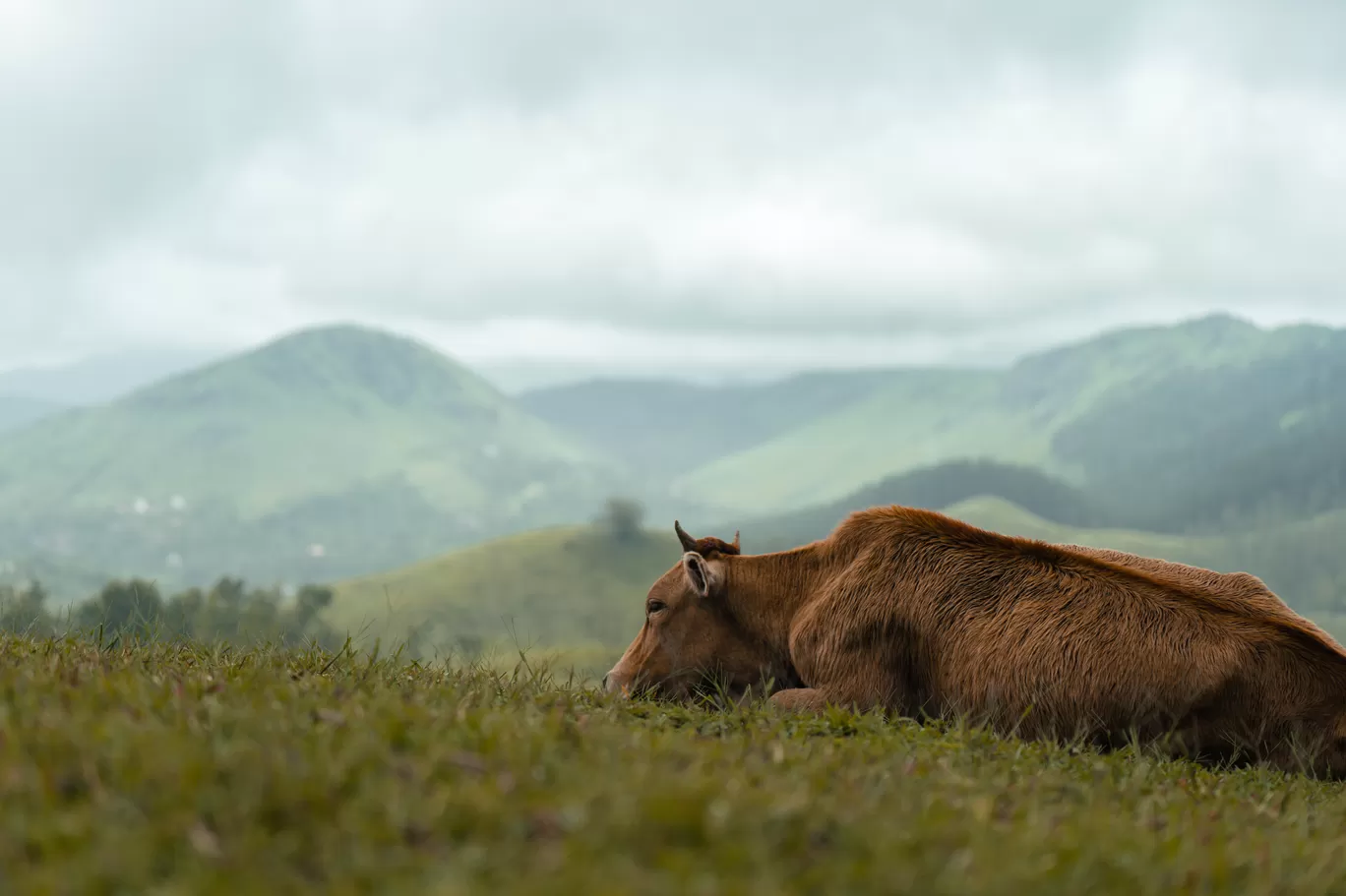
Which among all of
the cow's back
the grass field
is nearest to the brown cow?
Answer: the cow's back

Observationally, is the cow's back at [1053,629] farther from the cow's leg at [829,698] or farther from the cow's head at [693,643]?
the cow's head at [693,643]

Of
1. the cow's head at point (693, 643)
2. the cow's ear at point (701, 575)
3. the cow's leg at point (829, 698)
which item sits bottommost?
the cow's leg at point (829, 698)

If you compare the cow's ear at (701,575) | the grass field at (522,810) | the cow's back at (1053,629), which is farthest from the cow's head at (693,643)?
the grass field at (522,810)

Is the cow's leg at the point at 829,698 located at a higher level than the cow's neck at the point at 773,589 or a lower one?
lower

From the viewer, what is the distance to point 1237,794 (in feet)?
22.3

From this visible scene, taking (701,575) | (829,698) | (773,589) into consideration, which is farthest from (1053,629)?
(701,575)

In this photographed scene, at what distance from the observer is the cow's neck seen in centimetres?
1049

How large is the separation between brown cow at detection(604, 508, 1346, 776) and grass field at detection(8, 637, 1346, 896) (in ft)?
6.10

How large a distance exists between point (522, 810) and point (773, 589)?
6.80 meters

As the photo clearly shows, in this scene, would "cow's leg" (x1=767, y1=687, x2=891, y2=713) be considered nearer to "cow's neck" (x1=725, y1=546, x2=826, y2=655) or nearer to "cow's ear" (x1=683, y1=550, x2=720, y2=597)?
"cow's neck" (x1=725, y1=546, x2=826, y2=655)

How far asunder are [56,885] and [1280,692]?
7918 millimetres

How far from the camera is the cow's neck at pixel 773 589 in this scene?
10.5m

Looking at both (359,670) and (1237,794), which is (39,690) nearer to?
(359,670)

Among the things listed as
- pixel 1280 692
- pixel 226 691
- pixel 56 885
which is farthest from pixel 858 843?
pixel 1280 692
